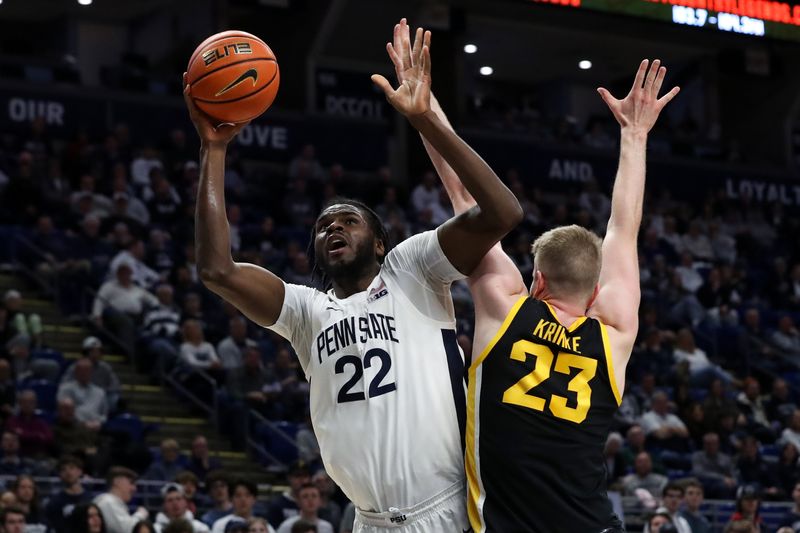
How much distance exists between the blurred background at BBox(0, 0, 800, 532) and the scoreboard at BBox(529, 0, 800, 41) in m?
0.03

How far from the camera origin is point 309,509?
35.1 feet

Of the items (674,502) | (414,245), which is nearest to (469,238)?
(414,245)

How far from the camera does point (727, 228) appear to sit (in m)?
22.5

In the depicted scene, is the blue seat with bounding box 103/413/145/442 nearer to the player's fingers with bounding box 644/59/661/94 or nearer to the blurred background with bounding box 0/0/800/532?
the blurred background with bounding box 0/0/800/532

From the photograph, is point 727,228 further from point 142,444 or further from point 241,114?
point 241,114

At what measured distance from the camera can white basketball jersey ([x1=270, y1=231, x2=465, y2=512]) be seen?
4.55 m

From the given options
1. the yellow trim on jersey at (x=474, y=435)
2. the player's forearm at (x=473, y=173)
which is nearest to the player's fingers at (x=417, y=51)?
the player's forearm at (x=473, y=173)

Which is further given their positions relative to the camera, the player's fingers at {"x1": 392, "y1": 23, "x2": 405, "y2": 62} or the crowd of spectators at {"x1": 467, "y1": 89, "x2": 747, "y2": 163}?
the crowd of spectators at {"x1": 467, "y1": 89, "x2": 747, "y2": 163}

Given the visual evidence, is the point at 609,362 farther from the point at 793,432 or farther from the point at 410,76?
the point at 793,432

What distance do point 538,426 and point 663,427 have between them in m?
11.3

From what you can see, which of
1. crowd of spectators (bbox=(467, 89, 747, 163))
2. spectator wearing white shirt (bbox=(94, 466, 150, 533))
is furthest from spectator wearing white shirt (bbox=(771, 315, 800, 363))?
spectator wearing white shirt (bbox=(94, 466, 150, 533))

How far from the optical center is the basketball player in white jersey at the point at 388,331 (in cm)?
448

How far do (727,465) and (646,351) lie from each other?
8.20ft

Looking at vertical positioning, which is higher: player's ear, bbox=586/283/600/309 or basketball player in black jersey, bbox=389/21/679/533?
player's ear, bbox=586/283/600/309
